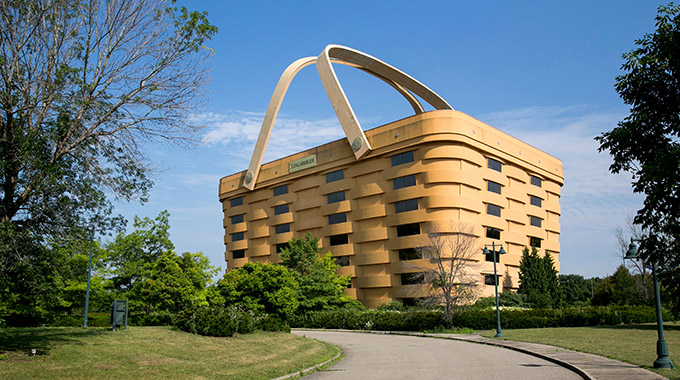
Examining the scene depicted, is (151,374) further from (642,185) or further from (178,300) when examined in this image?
(178,300)

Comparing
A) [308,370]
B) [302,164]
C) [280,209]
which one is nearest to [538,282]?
[302,164]

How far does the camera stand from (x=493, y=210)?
191 feet

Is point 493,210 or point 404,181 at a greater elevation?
point 404,181

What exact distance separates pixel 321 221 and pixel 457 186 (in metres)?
18.3

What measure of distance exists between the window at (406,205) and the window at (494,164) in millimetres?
10844

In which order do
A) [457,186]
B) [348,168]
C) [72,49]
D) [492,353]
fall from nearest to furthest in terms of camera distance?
[72,49] < [492,353] < [457,186] < [348,168]

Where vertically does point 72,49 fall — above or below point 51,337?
above

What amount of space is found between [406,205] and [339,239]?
10.5m

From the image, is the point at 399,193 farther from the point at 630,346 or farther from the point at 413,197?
the point at 630,346

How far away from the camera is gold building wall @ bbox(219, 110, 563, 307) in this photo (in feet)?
175

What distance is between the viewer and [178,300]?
37.3 metres

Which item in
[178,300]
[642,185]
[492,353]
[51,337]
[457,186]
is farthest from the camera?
[457,186]

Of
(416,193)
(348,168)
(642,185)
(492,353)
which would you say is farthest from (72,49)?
(348,168)

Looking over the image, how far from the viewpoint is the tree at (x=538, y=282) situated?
175 ft
